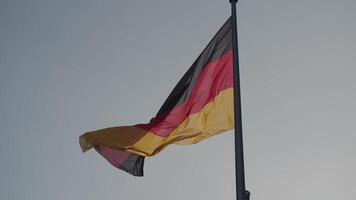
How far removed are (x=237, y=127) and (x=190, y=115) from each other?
2.05 meters

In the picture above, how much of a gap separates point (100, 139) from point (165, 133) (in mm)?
1497

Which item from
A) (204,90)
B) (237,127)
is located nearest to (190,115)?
(204,90)

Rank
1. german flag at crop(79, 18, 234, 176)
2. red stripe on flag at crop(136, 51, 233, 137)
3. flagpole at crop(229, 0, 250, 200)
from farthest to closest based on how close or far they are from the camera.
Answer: red stripe on flag at crop(136, 51, 233, 137)
german flag at crop(79, 18, 234, 176)
flagpole at crop(229, 0, 250, 200)

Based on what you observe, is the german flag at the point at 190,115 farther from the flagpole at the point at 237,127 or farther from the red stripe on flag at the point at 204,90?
the flagpole at the point at 237,127

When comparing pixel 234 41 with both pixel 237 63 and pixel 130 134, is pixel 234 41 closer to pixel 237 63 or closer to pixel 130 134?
pixel 237 63

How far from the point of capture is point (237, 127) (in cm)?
788

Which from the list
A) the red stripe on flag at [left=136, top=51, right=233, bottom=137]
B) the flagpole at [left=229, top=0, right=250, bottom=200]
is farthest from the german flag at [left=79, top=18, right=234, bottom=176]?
the flagpole at [left=229, top=0, right=250, bottom=200]

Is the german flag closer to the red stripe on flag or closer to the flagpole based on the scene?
the red stripe on flag

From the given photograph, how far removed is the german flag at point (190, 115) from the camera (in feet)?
31.0

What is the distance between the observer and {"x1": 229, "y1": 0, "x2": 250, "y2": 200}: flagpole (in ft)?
23.8

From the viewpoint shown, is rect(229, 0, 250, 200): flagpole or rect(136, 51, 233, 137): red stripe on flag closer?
rect(229, 0, 250, 200): flagpole

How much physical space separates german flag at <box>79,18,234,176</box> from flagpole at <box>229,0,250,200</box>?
0.62m

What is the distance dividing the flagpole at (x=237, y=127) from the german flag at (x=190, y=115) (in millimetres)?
617

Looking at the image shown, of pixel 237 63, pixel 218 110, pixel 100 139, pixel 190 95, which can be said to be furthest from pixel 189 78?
pixel 100 139
